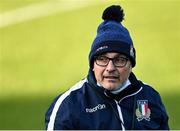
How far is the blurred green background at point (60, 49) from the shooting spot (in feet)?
44.4

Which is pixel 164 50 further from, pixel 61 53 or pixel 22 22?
pixel 22 22

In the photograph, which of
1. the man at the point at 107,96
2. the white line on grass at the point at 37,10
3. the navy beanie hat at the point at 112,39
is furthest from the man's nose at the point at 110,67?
the white line on grass at the point at 37,10

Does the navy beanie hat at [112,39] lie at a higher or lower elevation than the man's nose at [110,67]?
higher

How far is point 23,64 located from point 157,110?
31.8ft

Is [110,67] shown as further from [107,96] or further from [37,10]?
[37,10]

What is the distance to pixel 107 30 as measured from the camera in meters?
6.50

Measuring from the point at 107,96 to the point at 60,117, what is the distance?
44 cm

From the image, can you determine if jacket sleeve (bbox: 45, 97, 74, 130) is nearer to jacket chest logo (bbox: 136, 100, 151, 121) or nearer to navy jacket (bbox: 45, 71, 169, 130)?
navy jacket (bbox: 45, 71, 169, 130)

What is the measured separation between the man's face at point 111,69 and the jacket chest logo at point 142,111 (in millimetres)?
280

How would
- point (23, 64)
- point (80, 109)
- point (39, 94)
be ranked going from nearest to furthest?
1. point (80, 109)
2. point (39, 94)
3. point (23, 64)

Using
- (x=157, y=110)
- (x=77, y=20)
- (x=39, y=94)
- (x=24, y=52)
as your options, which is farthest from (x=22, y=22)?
(x=157, y=110)

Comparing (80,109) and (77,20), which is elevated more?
(77,20)

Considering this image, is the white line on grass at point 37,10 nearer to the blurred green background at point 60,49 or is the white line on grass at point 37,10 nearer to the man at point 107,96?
the blurred green background at point 60,49

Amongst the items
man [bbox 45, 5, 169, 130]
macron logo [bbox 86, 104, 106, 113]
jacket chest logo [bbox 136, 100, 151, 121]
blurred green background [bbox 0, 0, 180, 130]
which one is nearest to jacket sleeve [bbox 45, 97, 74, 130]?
man [bbox 45, 5, 169, 130]
